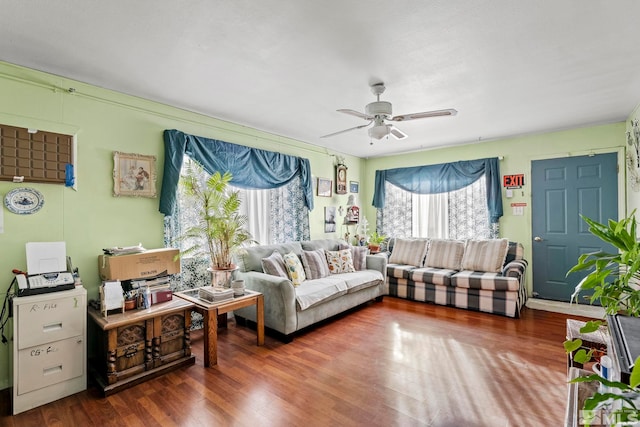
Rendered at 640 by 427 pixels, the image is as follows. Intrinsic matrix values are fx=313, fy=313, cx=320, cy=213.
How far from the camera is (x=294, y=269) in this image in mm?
3725

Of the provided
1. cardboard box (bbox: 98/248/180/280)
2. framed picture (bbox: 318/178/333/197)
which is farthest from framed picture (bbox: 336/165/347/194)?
cardboard box (bbox: 98/248/180/280)

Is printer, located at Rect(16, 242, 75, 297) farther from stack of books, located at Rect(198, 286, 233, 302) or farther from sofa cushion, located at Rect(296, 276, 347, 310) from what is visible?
sofa cushion, located at Rect(296, 276, 347, 310)

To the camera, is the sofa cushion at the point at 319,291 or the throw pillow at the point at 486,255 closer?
the sofa cushion at the point at 319,291

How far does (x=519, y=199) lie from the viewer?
4.72m

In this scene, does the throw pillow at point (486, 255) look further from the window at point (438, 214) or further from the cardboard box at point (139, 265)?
the cardboard box at point (139, 265)

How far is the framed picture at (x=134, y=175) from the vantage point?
9.65 ft

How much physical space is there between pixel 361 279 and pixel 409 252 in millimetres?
1383

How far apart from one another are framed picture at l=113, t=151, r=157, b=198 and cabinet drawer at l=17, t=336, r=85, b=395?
1.32m

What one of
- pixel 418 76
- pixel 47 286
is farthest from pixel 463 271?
pixel 47 286

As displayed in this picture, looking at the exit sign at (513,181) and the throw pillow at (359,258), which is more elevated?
the exit sign at (513,181)

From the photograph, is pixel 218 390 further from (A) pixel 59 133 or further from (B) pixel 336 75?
(B) pixel 336 75

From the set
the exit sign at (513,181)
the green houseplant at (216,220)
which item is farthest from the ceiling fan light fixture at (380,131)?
the exit sign at (513,181)

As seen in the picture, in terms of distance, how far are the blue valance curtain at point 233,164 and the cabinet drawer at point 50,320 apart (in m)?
1.16

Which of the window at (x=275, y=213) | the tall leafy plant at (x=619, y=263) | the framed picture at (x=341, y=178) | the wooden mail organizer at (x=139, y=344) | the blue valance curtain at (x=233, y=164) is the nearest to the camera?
the tall leafy plant at (x=619, y=263)
